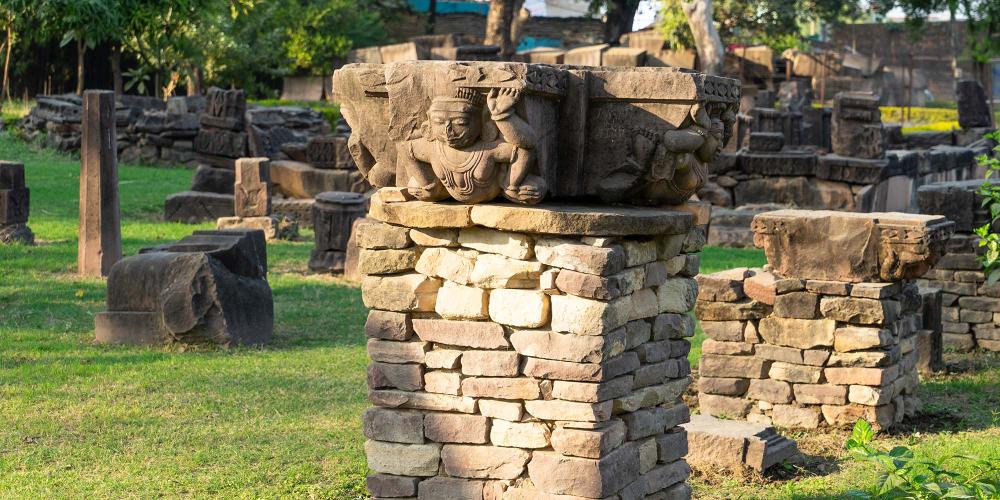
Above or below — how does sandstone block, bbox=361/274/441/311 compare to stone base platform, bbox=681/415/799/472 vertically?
above

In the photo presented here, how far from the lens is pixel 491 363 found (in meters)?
5.16

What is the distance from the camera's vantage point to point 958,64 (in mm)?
41406

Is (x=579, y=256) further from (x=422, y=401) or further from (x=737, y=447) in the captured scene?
(x=737, y=447)

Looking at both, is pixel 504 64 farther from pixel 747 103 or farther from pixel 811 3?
pixel 811 3

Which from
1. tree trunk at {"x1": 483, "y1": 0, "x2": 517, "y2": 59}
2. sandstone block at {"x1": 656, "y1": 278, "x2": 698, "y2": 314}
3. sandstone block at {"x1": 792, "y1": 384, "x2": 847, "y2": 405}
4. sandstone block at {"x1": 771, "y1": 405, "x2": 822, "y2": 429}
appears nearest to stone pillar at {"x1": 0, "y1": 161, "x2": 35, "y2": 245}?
sandstone block at {"x1": 771, "y1": 405, "x2": 822, "y2": 429}

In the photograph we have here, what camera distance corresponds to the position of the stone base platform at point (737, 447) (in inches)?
272

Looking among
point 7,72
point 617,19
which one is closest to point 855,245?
point 7,72

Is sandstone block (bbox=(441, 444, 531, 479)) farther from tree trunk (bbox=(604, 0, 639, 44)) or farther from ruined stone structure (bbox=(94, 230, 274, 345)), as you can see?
tree trunk (bbox=(604, 0, 639, 44))

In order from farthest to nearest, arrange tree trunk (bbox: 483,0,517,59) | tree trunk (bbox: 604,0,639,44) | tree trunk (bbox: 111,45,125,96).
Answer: tree trunk (bbox: 604,0,639,44) → tree trunk (bbox: 483,0,517,59) → tree trunk (bbox: 111,45,125,96)

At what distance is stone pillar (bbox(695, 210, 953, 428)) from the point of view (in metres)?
7.88

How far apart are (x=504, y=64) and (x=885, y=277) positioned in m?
3.99

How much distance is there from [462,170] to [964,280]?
7.29 meters

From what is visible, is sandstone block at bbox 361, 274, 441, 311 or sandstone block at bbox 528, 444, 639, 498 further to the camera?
sandstone block at bbox 361, 274, 441, 311

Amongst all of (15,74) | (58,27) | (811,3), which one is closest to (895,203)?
(58,27)
